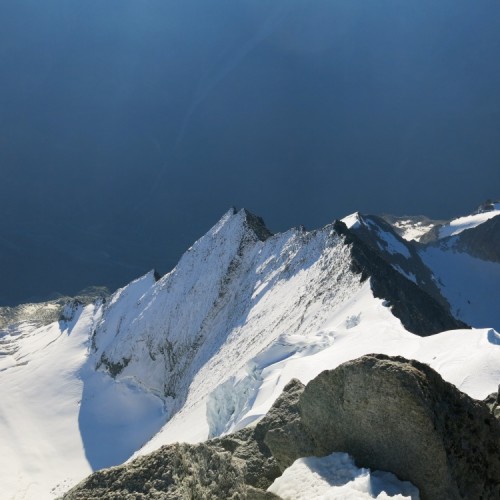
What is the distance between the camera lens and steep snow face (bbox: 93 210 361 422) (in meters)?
42.2

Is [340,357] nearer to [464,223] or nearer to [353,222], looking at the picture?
[353,222]

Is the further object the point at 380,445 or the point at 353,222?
the point at 353,222

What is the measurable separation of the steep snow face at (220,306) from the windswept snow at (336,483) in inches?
1091

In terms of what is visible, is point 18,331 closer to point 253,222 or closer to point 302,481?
point 253,222

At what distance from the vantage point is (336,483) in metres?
8.22

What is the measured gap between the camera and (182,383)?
178 feet

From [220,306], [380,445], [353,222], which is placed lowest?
[380,445]

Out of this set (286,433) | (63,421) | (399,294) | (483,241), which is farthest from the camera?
(483,241)

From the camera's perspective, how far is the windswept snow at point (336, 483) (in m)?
7.59

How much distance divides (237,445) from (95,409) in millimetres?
54450

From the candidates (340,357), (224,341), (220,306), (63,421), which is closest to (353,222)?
(220,306)

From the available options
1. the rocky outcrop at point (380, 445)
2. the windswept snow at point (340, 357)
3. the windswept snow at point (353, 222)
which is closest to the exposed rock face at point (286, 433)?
the rocky outcrop at point (380, 445)

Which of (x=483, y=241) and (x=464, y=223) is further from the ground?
(x=464, y=223)

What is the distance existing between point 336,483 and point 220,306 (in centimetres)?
4992
